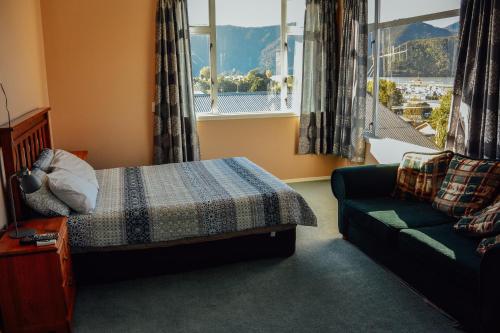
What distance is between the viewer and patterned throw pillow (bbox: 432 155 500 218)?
287 centimetres

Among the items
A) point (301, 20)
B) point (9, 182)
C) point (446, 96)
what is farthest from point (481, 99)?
point (9, 182)

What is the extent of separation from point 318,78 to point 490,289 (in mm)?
3663

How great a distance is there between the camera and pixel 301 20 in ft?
17.7

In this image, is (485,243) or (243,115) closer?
(485,243)

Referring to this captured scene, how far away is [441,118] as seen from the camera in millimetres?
3998

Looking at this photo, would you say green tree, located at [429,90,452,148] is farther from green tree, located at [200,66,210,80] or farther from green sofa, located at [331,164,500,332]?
green tree, located at [200,66,210,80]

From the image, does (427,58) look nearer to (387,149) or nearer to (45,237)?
(387,149)

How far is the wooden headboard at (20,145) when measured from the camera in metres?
2.62

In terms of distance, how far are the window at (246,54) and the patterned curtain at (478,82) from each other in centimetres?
237

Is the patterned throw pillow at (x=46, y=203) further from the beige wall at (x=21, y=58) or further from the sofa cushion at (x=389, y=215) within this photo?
the sofa cushion at (x=389, y=215)

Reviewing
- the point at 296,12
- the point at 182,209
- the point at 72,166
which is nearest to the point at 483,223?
the point at 182,209

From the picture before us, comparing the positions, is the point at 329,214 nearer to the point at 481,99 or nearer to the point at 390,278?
the point at 390,278

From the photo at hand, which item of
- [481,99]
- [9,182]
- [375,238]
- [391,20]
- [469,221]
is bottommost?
[375,238]

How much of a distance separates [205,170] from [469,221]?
2289mm
